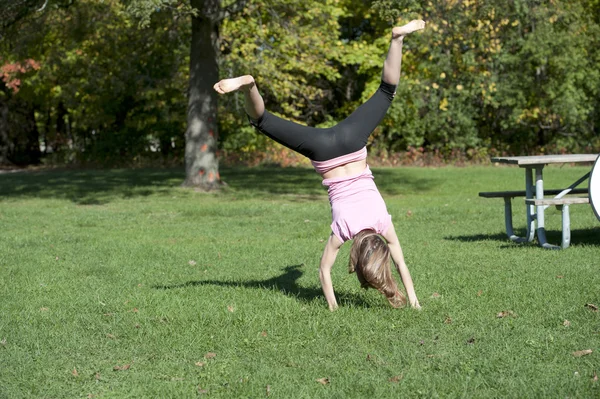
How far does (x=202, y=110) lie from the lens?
2150 centimetres

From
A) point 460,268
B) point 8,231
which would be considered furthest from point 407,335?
point 8,231

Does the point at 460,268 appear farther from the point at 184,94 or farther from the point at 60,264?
the point at 184,94

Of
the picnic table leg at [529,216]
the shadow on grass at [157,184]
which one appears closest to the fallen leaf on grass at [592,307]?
the picnic table leg at [529,216]

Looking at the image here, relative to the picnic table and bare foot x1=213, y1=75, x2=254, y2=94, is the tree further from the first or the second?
bare foot x1=213, y1=75, x2=254, y2=94

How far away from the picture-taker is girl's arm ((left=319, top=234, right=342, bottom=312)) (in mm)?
6554

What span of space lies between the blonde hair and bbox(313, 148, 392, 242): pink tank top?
11 cm

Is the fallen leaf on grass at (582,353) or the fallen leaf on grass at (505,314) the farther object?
the fallen leaf on grass at (505,314)

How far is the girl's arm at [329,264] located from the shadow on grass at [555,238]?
4.57 m

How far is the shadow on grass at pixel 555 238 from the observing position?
10711 mm

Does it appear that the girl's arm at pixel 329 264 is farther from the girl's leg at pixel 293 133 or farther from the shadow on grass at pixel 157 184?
the shadow on grass at pixel 157 184

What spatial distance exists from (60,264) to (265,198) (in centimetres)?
992

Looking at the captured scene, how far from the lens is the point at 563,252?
9.82 m

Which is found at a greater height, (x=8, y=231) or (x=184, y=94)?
(x=184, y=94)

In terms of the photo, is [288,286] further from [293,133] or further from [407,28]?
[407,28]
